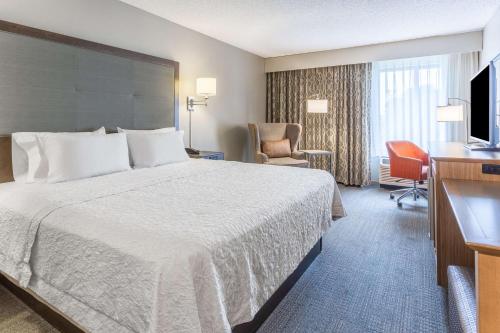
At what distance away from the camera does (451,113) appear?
388 centimetres

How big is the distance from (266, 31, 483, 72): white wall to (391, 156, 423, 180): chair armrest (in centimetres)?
180

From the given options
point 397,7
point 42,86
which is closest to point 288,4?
point 397,7

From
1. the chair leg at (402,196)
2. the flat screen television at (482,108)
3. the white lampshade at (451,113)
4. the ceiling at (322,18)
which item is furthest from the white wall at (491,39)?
the chair leg at (402,196)

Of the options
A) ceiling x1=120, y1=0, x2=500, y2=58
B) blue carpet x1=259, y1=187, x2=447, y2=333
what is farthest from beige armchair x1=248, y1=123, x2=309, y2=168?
blue carpet x1=259, y1=187, x2=447, y2=333

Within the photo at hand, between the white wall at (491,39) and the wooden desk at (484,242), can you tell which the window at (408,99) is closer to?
the white wall at (491,39)

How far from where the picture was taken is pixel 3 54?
7.91 ft

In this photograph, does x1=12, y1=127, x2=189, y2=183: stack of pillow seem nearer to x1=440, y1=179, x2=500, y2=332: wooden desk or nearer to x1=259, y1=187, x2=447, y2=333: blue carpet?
x1=259, y1=187, x2=447, y2=333: blue carpet

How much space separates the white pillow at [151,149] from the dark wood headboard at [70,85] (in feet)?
1.22

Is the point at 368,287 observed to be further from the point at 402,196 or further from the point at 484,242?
the point at 402,196

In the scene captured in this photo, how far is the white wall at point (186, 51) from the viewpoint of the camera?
2762mm

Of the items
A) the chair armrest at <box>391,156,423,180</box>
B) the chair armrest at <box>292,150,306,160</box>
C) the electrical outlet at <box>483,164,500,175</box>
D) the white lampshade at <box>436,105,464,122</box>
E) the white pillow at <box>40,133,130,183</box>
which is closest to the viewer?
the electrical outlet at <box>483,164,500,175</box>

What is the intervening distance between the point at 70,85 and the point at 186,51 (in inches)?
69.0

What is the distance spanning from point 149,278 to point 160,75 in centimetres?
310

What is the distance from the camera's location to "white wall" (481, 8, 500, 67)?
11.3 feet
